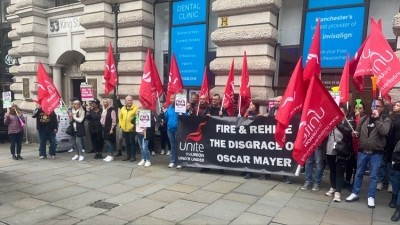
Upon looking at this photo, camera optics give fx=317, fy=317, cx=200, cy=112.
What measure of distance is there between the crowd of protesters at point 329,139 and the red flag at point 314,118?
652mm

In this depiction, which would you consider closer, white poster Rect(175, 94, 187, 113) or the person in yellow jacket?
white poster Rect(175, 94, 187, 113)

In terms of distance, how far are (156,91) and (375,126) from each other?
17.5ft

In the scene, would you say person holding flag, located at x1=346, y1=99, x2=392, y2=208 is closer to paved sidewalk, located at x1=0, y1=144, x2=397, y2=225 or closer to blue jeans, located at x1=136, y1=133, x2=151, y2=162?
paved sidewalk, located at x1=0, y1=144, x2=397, y2=225

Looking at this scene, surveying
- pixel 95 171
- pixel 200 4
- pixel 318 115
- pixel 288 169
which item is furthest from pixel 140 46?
pixel 318 115

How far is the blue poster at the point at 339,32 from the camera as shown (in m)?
7.84

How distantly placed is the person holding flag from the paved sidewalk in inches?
22.8

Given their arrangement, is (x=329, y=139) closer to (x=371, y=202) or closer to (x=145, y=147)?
(x=371, y=202)

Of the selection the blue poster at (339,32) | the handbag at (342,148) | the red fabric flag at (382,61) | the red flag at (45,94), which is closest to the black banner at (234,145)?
the handbag at (342,148)

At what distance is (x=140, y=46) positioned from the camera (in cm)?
1065

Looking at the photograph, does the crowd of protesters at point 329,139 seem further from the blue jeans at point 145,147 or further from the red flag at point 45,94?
the red flag at point 45,94

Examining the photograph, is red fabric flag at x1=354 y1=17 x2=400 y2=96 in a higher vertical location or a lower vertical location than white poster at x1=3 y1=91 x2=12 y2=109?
higher

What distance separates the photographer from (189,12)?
10.5m

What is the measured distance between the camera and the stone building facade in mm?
8547

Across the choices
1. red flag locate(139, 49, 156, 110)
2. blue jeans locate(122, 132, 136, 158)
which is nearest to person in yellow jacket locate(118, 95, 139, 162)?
blue jeans locate(122, 132, 136, 158)
